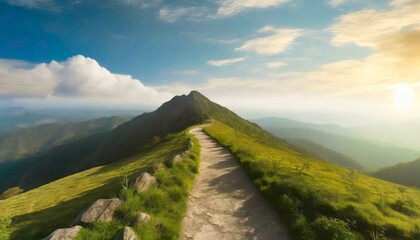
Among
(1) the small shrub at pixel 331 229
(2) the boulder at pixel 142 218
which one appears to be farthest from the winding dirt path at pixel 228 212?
(2) the boulder at pixel 142 218

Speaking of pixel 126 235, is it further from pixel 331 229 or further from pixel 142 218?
pixel 331 229

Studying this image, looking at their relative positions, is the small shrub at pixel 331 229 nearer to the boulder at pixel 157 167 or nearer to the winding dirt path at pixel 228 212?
the winding dirt path at pixel 228 212

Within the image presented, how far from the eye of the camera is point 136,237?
1159 centimetres

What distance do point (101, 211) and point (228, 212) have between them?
24.1ft

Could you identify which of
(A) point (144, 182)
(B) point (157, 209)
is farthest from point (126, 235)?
(A) point (144, 182)

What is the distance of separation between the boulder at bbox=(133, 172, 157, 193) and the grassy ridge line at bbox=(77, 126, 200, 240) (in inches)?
15.0

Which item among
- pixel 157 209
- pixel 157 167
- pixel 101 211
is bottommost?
pixel 157 209

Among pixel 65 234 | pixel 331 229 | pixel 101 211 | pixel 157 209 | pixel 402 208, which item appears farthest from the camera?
pixel 402 208

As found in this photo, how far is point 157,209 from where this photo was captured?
599 inches

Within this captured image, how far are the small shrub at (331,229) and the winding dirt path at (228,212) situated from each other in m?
1.65

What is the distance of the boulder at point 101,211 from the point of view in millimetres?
13295

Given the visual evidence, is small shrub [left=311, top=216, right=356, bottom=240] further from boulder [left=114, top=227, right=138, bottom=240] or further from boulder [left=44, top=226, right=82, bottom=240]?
boulder [left=44, top=226, right=82, bottom=240]

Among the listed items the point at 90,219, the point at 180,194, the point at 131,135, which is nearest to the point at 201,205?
the point at 180,194

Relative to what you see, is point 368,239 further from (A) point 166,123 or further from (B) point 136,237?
(A) point 166,123
